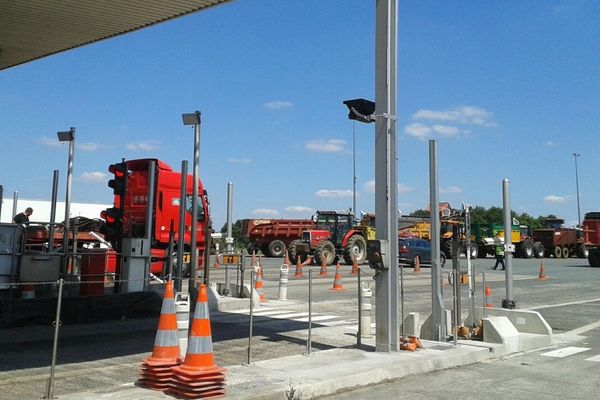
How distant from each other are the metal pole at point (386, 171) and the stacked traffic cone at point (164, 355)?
333 cm

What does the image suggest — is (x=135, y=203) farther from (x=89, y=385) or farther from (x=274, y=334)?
(x=89, y=385)

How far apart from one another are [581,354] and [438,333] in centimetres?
237

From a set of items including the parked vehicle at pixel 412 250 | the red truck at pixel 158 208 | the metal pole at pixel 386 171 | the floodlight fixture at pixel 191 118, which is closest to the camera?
the metal pole at pixel 386 171

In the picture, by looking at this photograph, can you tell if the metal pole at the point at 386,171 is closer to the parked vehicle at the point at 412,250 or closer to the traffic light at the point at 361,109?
the traffic light at the point at 361,109

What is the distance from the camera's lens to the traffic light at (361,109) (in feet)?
28.6

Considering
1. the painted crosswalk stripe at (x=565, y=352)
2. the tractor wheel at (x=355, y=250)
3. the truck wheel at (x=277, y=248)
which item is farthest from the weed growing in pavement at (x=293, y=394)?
the truck wheel at (x=277, y=248)

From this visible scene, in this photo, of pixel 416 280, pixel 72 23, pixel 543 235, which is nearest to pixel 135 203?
pixel 72 23

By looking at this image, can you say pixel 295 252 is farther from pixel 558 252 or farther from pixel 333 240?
pixel 558 252

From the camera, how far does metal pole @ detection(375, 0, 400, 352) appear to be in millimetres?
8602

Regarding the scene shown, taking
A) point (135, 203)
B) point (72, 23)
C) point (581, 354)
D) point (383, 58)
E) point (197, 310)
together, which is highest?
point (72, 23)

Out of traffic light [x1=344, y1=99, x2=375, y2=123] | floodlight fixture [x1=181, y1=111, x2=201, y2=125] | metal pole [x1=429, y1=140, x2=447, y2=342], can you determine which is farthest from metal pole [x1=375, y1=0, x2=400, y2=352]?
floodlight fixture [x1=181, y1=111, x2=201, y2=125]

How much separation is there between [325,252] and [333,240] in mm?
2296

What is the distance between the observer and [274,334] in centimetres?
1049

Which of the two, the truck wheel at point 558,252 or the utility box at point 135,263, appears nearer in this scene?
the utility box at point 135,263
